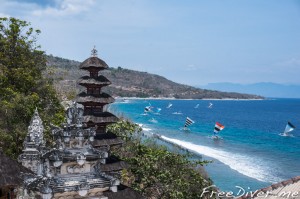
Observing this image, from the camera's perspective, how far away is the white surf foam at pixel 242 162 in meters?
42.2

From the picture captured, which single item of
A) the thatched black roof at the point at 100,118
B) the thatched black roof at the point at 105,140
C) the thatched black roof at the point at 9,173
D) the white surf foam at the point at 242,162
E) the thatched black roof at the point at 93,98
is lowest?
Result: the white surf foam at the point at 242,162

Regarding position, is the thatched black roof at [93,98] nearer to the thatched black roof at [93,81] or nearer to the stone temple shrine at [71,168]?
the thatched black roof at [93,81]

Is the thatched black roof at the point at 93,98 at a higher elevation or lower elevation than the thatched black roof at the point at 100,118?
higher

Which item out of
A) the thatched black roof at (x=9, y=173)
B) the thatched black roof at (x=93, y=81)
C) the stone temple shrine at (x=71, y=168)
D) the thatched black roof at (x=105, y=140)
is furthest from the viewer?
the thatched black roof at (x=93, y=81)

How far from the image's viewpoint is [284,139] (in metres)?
73.6

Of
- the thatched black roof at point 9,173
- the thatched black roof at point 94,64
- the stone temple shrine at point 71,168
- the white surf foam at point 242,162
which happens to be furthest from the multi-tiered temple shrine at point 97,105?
the white surf foam at point 242,162

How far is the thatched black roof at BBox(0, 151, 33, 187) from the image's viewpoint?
14.7 m

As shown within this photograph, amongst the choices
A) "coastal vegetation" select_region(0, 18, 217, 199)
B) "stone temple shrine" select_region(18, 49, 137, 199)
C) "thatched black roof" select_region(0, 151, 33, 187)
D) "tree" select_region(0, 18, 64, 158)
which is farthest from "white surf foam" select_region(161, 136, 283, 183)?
"stone temple shrine" select_region(18, 49, 137, 199)

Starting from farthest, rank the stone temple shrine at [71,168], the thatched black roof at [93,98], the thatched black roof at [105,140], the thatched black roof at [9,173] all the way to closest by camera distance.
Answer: the thatched black roof at [93,98] → the thatched black roof at [105,140] → the thatched black roof at [9,173] → the stone temple shrine at [71,168]

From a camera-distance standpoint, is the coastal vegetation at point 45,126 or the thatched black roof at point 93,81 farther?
the coastal vegetation at point 45,126

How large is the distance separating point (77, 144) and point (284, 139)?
70054mm

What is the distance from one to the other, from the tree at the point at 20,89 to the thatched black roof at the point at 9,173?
7.34m

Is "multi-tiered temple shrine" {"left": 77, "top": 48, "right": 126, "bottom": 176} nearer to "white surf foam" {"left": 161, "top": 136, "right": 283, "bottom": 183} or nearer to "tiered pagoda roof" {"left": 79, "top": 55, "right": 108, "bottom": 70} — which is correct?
"tiered pagoda roof" {"left": 79, "top": 55, "right": 108, "bottom": 70}

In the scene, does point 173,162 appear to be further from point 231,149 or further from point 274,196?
point 231,149
